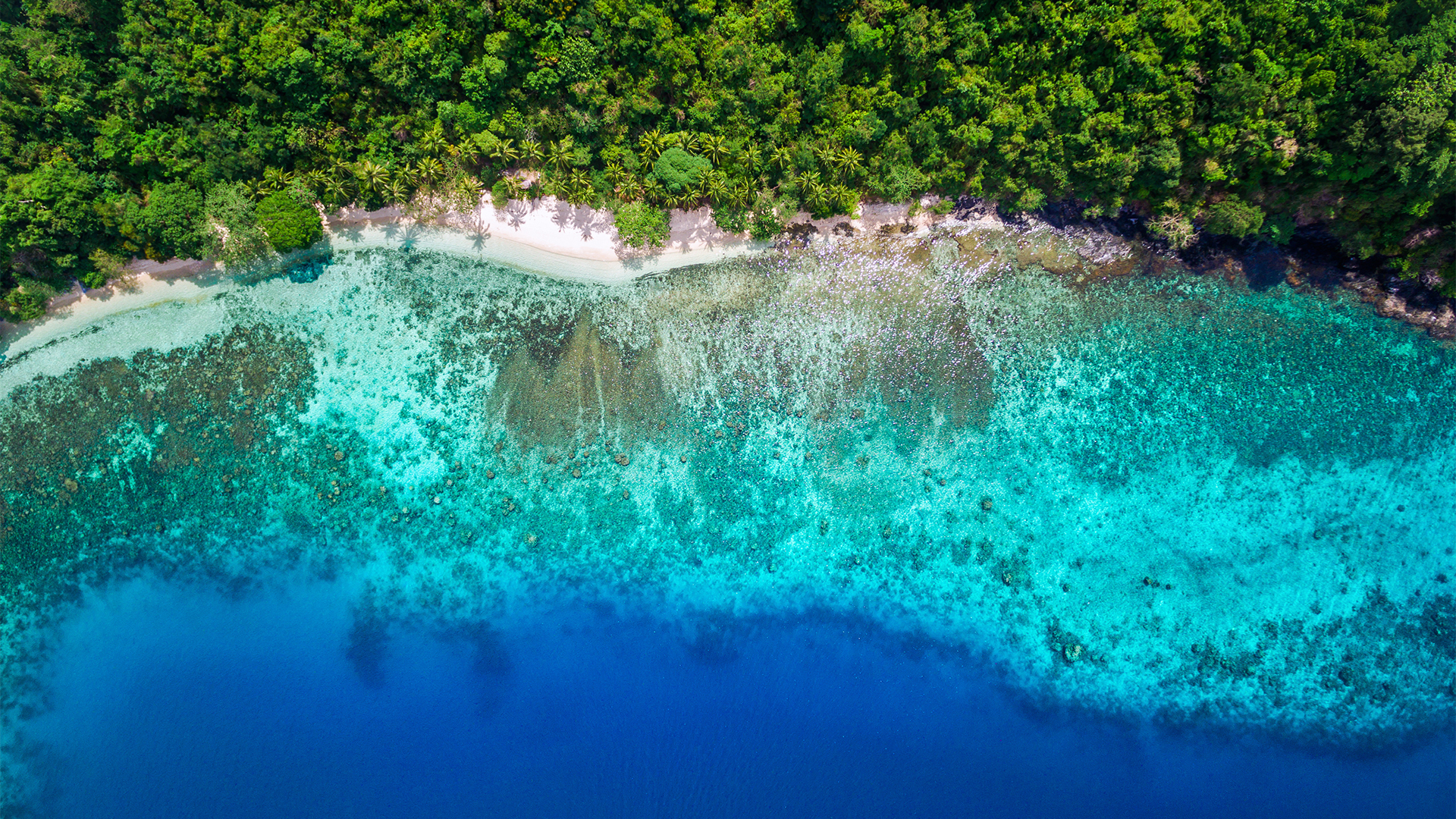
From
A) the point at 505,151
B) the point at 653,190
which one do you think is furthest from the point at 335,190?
the point at 653,190

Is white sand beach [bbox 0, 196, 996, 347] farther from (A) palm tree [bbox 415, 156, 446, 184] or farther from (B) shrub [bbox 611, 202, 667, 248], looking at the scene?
(A) palm tree [bbox 415, 156, 446, 184]

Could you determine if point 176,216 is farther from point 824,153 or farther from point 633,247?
point 824,153

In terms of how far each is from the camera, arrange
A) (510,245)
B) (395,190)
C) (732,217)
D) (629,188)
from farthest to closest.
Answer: (510,245) < (732,217) < (629,188) < (395,190)

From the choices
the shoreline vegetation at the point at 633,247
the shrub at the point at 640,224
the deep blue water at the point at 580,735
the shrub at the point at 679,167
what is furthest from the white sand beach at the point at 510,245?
the deep blue water at the point at 580,735

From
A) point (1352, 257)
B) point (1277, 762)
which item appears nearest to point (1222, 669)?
point (1277, 762)

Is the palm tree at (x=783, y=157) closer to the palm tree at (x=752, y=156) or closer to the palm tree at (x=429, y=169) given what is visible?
the palm tree at (x=752, y=156)

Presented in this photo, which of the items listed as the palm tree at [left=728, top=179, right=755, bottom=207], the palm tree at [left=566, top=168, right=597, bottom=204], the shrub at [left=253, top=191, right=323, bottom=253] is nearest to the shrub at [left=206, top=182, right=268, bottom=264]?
the shrub at [left=253, top=191, right=323, bottom=253]

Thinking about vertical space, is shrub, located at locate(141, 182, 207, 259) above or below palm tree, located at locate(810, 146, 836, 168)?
below
